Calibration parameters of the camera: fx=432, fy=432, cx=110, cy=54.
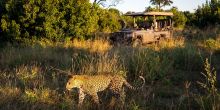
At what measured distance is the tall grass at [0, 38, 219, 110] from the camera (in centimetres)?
841

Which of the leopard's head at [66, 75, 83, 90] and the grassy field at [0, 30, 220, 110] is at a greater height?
the leopard's head at [66, 75, 83, 90]

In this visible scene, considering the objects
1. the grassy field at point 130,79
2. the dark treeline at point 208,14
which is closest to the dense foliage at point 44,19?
the grassy field at point 130,79

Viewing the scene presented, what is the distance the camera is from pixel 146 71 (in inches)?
421

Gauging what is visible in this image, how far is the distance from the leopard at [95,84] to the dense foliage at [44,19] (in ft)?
35.5

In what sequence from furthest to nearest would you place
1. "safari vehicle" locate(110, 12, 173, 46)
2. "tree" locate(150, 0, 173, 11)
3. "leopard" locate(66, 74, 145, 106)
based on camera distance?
"tree" locate(150, 0, 173, 11)
"safari vehicle" locate(110, 12, 173, 46)
"leopard" locate(66, 74, 145, 106)

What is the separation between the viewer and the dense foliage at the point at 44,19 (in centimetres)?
1931

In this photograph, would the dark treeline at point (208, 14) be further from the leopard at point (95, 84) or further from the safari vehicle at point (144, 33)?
the leopard at point (95, 84)

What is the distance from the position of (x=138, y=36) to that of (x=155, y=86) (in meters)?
10.8

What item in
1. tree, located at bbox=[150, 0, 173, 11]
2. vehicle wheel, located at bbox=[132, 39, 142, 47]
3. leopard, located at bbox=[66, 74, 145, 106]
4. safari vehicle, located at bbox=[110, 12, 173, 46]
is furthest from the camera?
tree, located at bbox=[150, 0, 173, 11]

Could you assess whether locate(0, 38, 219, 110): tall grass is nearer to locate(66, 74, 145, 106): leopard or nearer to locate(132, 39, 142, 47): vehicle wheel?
locate(66, 74, 145, 106): leopard

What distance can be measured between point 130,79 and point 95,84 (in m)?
2.17

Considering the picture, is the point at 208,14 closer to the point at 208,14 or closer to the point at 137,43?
Answer: the point at 208,14

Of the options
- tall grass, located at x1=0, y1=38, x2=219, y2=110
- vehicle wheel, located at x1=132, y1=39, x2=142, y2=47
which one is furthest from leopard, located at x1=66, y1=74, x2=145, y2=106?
vehicle wheel, located at x1=132, y1=39, x2=142, y2=47

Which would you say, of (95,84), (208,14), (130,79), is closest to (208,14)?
(208,14)
